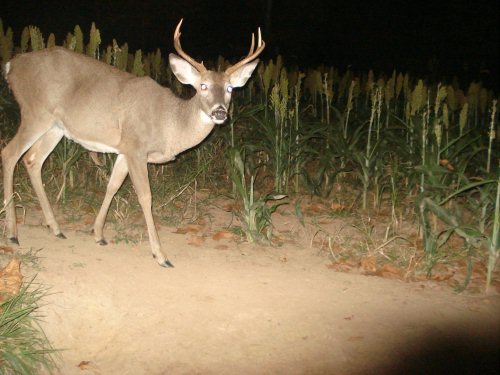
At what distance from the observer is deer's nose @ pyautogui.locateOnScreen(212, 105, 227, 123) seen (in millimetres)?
5730

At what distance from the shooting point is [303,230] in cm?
701

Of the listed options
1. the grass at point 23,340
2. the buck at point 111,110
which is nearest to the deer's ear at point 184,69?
the buck at point 111,110

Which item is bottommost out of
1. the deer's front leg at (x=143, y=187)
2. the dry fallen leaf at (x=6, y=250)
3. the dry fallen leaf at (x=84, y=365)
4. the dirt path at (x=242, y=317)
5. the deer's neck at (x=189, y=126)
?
the dry fallen leaf at (x=84, y=365)

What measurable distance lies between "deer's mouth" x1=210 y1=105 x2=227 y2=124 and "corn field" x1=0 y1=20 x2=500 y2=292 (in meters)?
1.01

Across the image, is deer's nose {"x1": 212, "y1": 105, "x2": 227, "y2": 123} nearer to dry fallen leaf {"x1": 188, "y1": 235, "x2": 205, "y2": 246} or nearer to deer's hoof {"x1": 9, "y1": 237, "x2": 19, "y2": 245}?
dry fallen leaf {"x1": 188, "y1": 235, "x2": 205, "y2": 246}

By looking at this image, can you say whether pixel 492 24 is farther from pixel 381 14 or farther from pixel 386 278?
pixel 386 278

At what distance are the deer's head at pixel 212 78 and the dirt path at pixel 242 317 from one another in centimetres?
157

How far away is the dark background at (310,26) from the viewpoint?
88.1 feet

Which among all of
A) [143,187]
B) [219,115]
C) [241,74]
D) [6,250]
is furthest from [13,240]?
[241,74]

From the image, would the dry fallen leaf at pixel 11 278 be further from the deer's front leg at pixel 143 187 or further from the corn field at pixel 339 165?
the corn field at pixel 339 165

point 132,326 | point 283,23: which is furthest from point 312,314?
point 283,23

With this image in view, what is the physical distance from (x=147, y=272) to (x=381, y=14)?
2630cm

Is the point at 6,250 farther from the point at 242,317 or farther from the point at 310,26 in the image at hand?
the point at 310,26

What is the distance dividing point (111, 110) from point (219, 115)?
4.45 feet
